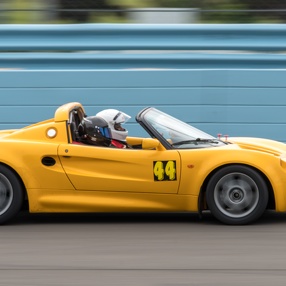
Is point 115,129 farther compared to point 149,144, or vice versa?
point 115,129

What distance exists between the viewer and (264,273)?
528 centimetres

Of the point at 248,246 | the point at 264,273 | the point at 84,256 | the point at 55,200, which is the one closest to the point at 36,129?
the point at 55,200

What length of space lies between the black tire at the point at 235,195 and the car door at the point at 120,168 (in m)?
0.35

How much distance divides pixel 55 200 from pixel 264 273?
256 cm

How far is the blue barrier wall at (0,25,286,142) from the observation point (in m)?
10.5

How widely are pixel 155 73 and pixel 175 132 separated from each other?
318 centimetres

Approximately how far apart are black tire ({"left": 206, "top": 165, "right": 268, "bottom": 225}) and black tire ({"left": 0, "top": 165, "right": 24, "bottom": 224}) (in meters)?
1.72

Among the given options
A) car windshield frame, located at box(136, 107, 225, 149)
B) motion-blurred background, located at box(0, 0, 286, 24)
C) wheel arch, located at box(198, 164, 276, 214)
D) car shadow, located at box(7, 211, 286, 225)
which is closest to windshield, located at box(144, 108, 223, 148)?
car windshield frame, located at box(136, 107, 225, 149)

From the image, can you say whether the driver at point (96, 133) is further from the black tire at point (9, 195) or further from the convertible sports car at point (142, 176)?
the black tire at point (9, 195)

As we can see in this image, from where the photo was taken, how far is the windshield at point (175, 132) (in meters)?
7.39

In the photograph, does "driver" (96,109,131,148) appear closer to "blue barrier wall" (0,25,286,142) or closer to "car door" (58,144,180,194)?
"car door" (58,144,180,194)

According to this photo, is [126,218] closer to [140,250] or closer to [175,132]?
[175,132]

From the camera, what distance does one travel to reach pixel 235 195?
23.2 feet

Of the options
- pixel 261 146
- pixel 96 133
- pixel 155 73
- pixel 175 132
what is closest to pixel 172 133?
pixel 175 132
